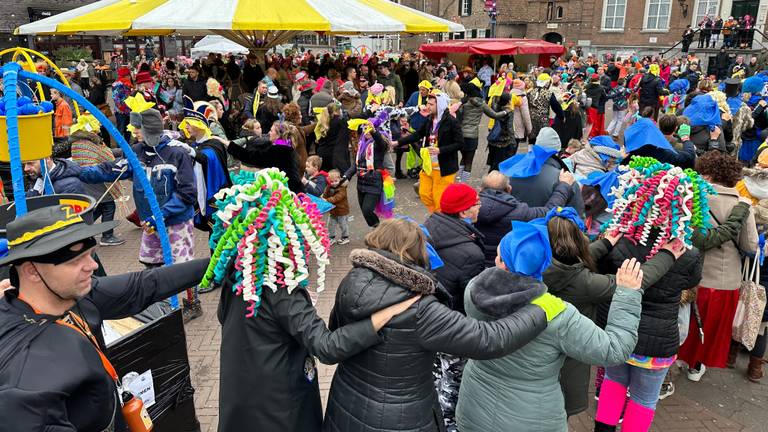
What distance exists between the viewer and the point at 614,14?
36.5 metres

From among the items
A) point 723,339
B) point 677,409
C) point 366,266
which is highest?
point 366,266

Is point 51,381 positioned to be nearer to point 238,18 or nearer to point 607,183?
point 607,183

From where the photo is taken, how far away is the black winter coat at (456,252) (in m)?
3.45

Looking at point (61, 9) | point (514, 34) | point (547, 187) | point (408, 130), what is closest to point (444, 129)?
point (408, 130)

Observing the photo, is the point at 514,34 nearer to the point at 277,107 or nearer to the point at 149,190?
the point at 277,107

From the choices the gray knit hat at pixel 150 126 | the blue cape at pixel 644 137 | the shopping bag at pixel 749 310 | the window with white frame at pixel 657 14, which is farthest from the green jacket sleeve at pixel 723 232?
the window with white frame at pixel 657 14

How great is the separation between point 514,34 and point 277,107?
127ft

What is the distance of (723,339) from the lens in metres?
4.12

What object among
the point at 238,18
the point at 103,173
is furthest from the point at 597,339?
the point at 238,18

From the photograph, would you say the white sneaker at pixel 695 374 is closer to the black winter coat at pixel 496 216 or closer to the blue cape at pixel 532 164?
the black winter coat at pixel 496 216

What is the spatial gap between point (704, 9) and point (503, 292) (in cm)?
3800

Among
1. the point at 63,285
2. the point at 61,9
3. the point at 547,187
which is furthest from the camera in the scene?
the point at 61,9

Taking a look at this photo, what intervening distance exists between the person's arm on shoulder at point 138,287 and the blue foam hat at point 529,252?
4.99ft

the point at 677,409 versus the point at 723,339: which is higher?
the point at 723,339
